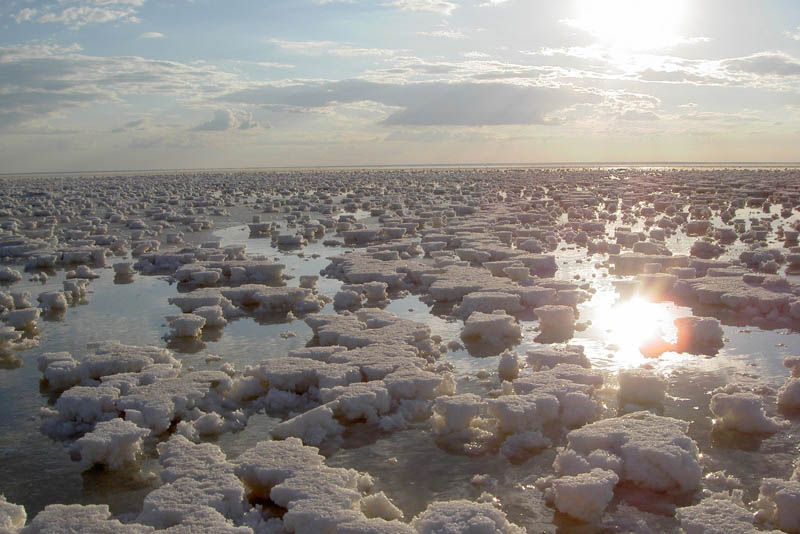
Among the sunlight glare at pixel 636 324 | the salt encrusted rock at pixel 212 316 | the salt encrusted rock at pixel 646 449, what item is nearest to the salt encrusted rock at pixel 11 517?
the salt encrusted rock at pixel 646 449

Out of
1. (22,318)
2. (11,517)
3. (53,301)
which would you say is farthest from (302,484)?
(53,301)

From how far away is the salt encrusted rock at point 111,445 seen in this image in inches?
189

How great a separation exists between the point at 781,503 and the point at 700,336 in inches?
159

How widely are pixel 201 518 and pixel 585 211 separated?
1892 cm

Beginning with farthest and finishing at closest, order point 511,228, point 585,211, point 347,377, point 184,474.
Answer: point 585,211, point 511,228, point 347,377, point 184,474

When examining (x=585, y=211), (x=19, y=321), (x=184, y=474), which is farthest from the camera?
(x=585, y=211)

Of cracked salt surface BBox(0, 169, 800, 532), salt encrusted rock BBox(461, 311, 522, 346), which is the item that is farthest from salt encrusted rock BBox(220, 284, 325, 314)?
salt encrusted rock BBox(461, 311, 522, 346)

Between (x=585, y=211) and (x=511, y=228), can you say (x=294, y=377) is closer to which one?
(x=511, y=228)

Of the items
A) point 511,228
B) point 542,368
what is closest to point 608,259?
point 511,228

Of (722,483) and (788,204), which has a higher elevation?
(788,204)

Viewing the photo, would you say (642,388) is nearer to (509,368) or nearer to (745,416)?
(745,416)

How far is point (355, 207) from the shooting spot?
24938 millimetres

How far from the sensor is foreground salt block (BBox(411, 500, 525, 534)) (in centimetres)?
368

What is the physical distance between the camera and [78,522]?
150 inches
